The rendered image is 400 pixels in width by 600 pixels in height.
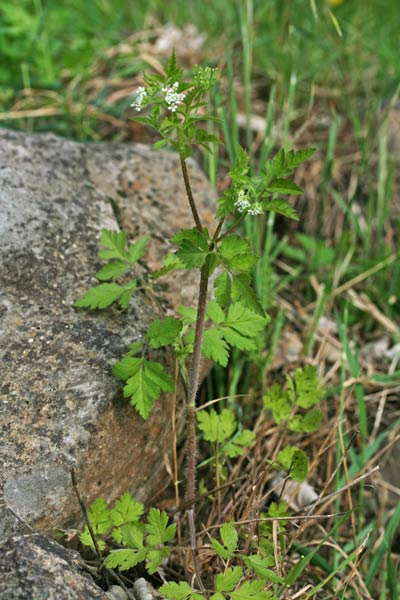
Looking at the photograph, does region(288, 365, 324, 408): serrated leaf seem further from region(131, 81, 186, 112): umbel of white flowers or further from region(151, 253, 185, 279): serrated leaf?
region(131, 81, 186, 112): umbel of white flowers

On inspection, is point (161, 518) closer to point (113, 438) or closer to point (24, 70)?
point (113, 438)

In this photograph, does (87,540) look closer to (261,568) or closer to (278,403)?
(261,568)

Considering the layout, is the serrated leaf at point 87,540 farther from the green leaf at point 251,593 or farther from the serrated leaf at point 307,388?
the serrated leaf at point 307,388

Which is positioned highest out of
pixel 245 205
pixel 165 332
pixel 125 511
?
pixel 245 205

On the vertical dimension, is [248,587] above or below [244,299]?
below

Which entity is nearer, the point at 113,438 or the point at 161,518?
the point at 161,518

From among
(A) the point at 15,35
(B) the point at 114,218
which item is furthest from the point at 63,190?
(A) the point at 15,35

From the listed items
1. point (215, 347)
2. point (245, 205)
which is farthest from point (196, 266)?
point (215, 347)
